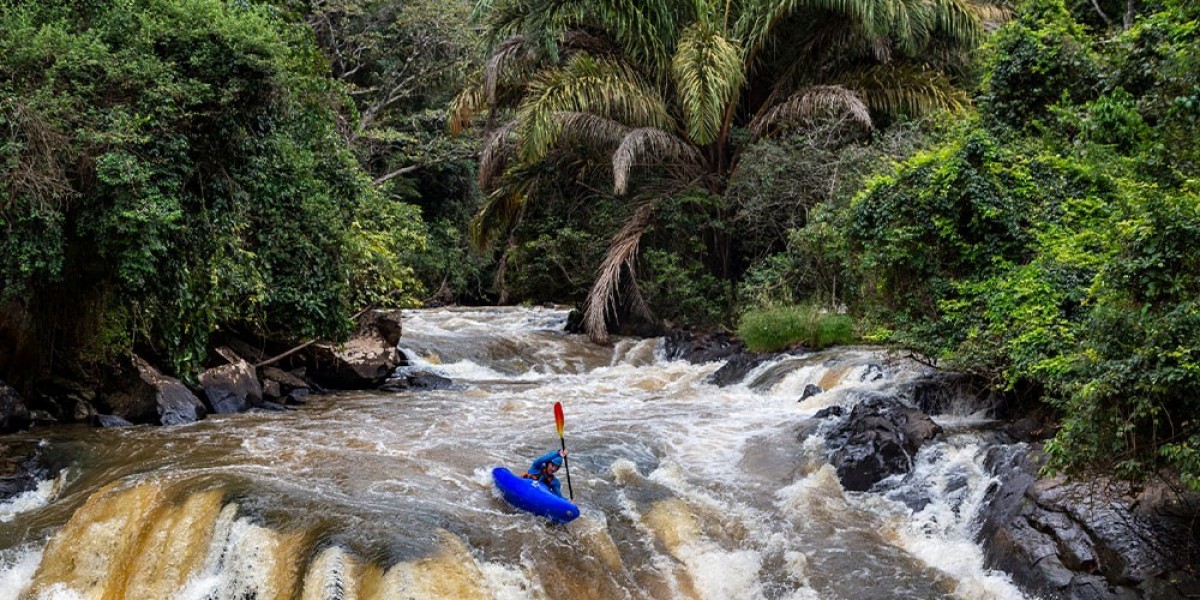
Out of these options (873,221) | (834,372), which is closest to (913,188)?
(873,221)

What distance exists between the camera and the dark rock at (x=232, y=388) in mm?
11125

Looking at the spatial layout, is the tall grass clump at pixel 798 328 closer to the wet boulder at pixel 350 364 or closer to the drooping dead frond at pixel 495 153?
the wet boulder at pixel 350 364

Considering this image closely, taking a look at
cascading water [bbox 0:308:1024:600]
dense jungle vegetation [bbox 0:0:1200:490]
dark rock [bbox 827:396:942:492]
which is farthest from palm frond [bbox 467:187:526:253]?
dark rock [bbox 827:396:942:492]

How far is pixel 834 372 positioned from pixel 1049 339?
438cm

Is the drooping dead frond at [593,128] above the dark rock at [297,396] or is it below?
above

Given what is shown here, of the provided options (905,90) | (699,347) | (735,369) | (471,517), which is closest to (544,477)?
(471,517)

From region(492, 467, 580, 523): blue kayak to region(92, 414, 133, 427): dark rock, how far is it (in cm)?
521

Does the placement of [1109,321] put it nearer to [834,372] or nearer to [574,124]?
[834,372]

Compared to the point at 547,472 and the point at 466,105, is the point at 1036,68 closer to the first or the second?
the point at 547,472

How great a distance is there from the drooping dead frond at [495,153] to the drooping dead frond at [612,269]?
3.12 metres

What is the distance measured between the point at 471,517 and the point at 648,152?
1209 cm

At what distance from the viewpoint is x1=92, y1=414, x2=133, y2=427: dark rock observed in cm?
998

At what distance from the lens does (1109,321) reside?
5914mm

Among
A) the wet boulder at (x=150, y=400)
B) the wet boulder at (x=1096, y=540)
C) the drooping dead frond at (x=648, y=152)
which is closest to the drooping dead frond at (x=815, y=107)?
the drooping dead frond at (x=648, y=152)
